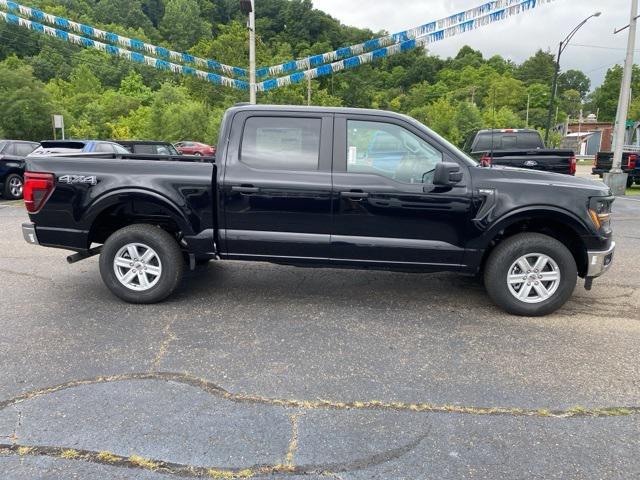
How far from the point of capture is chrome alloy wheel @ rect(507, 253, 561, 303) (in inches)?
180

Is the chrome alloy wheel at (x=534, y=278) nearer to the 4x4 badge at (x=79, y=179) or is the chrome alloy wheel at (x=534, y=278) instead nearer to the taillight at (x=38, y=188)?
the 4x4 badge at (x=79, y=179)

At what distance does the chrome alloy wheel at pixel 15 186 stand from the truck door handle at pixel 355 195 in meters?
12.8

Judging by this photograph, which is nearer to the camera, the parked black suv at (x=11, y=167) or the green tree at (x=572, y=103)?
the parked black suv at (x=11, y=167)

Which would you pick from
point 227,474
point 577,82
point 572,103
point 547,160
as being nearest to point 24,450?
point 227,474

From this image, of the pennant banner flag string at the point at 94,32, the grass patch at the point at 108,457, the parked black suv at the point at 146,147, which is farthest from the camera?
the pennant banner flag string at the point at 94,32

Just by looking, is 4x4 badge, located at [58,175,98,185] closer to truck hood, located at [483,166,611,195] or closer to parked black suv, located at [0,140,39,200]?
truck hood, located at [483,166,611,195]

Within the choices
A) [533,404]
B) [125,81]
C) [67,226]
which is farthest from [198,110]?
[125,81]

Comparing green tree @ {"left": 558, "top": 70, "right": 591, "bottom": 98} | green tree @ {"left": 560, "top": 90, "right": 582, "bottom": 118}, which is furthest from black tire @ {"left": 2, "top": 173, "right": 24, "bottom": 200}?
green tree @ {"left": 558, "top": 70, "right": 591, "bottom": 98}

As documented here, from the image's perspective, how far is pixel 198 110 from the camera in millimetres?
35812

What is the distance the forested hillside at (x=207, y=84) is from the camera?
35.5m

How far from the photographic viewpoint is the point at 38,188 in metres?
4.77

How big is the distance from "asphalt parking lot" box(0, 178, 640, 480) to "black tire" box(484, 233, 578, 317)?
0.16 meters

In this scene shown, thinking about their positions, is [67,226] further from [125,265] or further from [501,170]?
[501,170]

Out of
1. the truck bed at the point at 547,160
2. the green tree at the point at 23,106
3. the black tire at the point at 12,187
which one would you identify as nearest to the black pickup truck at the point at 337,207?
the truck bed at the point at 547,160
